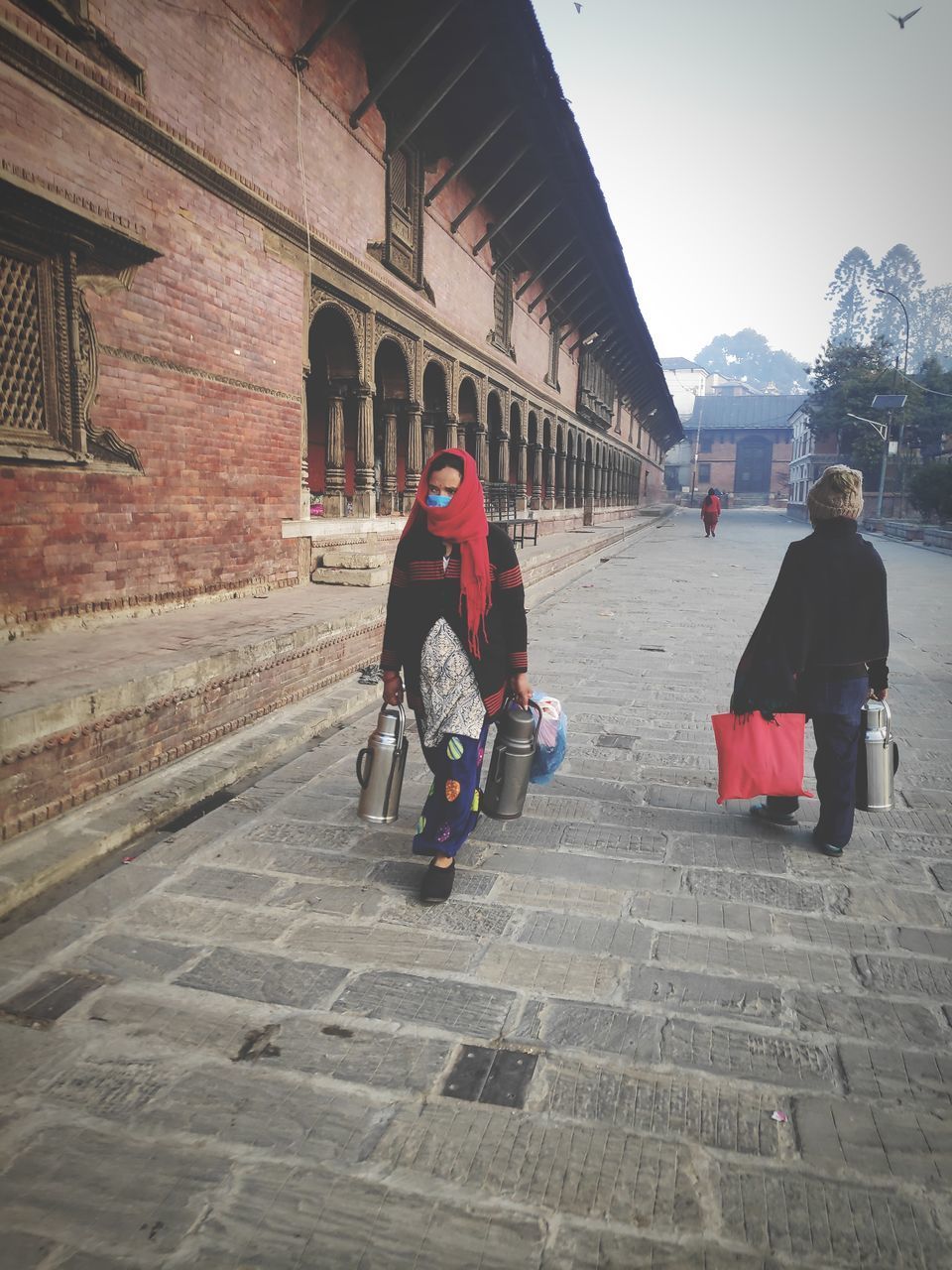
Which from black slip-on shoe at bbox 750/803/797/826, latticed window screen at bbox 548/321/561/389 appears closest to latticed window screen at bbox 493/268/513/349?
latticed window screen at bbox 548/321/561/389

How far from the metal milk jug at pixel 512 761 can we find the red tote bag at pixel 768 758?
2.96 ft

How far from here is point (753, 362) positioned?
161125 millimetres

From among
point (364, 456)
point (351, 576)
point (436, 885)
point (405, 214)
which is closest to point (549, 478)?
point (405, 214)

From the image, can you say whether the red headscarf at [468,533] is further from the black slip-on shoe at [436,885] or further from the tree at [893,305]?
the tree at [893,305]

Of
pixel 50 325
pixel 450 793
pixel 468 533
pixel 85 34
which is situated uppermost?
pixel 85 34

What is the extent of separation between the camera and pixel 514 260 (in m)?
16.9

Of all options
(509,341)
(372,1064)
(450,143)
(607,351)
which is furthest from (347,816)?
(607,351)

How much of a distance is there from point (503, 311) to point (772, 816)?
49.9 feet

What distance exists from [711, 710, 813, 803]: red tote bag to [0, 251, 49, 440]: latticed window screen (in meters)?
4.87

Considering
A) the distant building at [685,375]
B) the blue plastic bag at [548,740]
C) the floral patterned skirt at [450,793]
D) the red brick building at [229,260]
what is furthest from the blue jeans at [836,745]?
the distant building at [685,375]

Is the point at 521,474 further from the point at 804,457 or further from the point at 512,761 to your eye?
the point at 804,457

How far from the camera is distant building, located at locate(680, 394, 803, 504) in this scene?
73.6 m

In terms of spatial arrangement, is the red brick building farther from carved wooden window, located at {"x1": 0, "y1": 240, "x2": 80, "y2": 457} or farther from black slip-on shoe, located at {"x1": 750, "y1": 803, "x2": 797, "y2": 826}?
black slip-on shoe, located at {"x1": 750, "y1": 803, "x2": 797, "y2": 826}

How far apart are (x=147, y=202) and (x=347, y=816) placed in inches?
202
